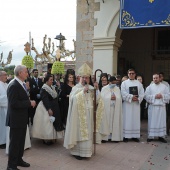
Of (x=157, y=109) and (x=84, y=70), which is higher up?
(x=84, y=70)

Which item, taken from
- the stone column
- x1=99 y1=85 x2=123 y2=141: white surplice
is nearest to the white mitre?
x1=99 y1=85 x2=123 y2=141: white surplice

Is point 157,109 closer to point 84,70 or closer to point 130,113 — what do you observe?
point 130,113

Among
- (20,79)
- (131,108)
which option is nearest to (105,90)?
(131,108)

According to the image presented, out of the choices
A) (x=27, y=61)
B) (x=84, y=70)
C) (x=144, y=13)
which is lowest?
(x=84, y=70)

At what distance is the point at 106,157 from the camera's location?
527 centimetres

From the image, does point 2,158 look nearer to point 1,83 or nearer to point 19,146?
point 19,146

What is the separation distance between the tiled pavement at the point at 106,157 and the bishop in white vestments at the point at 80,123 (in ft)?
0.71

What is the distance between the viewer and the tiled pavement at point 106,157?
4723 millimetres

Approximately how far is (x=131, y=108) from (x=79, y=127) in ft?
6.88

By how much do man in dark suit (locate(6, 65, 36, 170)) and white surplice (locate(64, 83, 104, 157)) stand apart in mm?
995

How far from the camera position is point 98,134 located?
5.46 metres

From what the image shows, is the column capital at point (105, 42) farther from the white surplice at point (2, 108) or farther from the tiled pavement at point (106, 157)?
the white surplice at point (2, 108)

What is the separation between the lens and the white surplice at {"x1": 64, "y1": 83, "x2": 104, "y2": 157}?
500cm

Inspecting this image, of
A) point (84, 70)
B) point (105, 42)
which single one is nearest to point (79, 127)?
point (84, 70)
